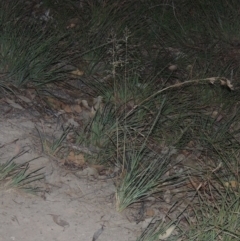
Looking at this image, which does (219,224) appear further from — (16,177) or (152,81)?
(152,81)

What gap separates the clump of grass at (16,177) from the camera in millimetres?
3461

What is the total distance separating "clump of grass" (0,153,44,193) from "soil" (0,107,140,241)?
0.11 feet

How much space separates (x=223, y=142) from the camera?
4.46 metres

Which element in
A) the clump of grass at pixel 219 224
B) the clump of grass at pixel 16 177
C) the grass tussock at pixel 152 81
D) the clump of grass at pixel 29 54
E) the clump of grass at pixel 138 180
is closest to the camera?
the clump of grass at pixel 219 224

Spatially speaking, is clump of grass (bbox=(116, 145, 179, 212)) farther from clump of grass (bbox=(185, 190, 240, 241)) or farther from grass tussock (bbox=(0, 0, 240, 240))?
clump of grass (bbox=(185, 190, 240, 241))

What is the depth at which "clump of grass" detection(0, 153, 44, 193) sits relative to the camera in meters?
3.46

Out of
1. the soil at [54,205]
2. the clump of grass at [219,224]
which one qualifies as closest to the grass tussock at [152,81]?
the clump of grass at [219,224]

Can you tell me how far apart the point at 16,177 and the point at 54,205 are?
286 mm

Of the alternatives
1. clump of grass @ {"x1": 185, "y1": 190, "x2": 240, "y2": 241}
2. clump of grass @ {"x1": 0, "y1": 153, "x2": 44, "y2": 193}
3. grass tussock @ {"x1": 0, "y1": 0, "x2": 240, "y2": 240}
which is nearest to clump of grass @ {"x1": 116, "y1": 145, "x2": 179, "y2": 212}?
grass tussock @ {"x1": 0, "y1": 0, "x2": 240, "y2": 240}

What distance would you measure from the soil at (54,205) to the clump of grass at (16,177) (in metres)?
0.03

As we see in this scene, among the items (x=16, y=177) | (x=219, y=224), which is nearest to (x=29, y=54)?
(x=16, y=177)

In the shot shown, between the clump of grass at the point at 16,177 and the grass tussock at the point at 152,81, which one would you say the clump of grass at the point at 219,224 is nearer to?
the grass tussock at the point at 152,81

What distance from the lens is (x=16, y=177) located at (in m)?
3.46

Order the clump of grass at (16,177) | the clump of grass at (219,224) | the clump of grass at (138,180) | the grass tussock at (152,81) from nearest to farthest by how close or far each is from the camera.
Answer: the clump of grass at (219,224) < the clump of grass at (16,177) < the clump of grass at (138,180) < the grass tussock at (152,81)
